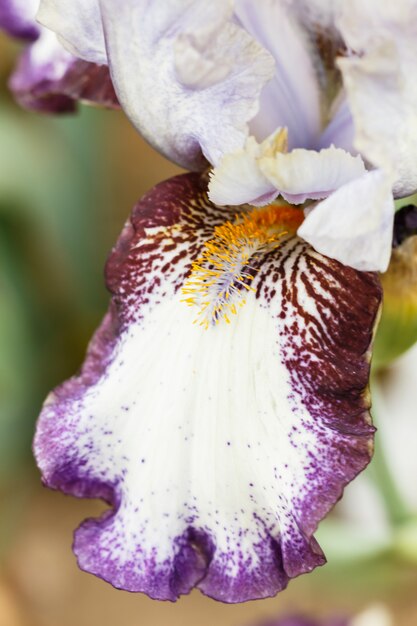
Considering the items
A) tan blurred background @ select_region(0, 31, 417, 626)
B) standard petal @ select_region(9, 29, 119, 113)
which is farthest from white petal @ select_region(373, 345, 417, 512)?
standard petal @ select_region(9, 29, 119, 113)

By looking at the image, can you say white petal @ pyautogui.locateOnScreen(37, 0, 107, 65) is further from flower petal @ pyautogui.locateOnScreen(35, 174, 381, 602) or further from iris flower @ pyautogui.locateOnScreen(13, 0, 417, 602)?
flower petal @ pyautogui.locateOnScreen(35, 174, 381, 602)

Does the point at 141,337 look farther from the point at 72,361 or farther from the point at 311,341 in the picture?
the point at 72,361

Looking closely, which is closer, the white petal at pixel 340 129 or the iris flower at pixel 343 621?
the white petal at pixel 340 129

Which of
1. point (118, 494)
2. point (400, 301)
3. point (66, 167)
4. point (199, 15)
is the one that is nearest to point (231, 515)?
point (118, 494)

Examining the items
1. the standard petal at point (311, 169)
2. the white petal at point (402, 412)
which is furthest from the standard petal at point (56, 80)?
the white petal at point (402, 412)

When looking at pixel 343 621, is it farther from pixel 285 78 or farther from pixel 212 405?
pixel 285 78

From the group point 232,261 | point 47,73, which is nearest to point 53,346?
point 47,73

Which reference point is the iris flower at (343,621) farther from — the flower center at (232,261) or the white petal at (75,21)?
the white petal at (75,21)
